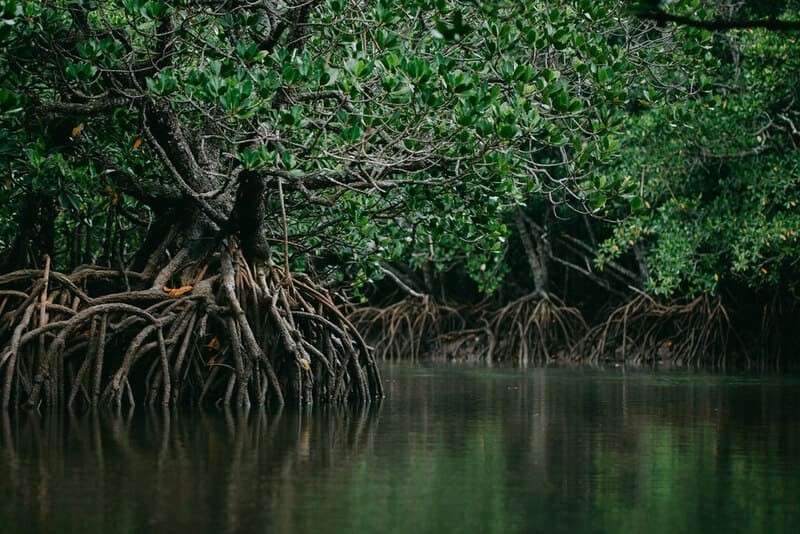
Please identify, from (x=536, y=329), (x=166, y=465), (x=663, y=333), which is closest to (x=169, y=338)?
(x=166, y=465)

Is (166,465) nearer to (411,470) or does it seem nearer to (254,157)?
(411,470)

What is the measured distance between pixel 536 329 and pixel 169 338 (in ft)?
34.4

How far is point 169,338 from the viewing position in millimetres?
8570

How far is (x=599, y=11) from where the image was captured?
8.77m

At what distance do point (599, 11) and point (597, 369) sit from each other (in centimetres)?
775

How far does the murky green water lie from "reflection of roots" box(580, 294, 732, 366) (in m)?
7.43

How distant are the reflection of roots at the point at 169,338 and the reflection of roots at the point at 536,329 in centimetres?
907

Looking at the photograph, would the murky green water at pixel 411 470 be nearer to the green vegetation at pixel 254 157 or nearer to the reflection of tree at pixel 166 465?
the reflection of tree at pixel 166 465

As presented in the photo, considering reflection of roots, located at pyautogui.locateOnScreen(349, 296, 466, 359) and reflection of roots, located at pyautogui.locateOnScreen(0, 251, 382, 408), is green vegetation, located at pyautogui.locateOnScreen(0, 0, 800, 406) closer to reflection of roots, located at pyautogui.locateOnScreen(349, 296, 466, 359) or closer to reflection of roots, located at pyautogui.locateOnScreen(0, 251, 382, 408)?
reflection of roots, located at pyautogui.locateOnScreen(0, 251, 382, 408)

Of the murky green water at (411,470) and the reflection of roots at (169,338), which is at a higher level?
the reflection of roots at (169,338)

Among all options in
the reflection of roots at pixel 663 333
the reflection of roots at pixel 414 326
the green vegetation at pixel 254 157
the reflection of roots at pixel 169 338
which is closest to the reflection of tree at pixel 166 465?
the reflection of roots at pixel 169 338

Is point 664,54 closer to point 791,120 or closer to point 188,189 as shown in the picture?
point 188,189

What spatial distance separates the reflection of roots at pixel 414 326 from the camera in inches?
779

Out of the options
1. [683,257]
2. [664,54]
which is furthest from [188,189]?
[683,257]
